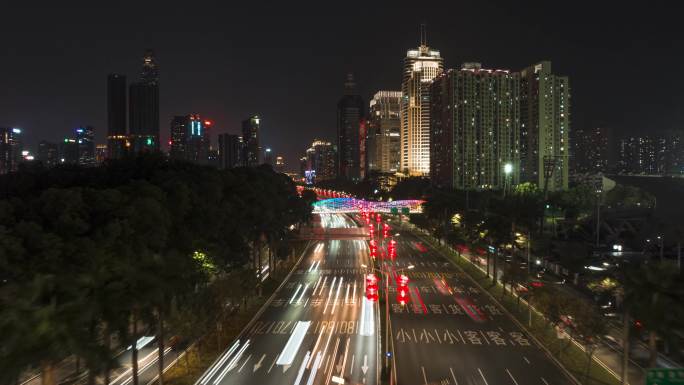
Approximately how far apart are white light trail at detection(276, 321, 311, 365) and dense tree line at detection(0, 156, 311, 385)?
4.07 metres

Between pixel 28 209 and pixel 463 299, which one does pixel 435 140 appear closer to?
pixel 463 299

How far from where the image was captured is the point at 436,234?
72.8m

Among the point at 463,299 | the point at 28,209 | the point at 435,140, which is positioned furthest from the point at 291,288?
the point at 435,140

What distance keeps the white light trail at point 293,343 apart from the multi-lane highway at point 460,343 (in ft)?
18.1

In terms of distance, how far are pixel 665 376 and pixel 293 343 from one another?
20380 mm

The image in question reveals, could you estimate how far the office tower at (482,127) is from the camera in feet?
511

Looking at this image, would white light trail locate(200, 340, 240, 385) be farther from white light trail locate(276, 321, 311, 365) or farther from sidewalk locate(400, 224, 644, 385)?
sidewalk locate(400, 224, 644, 385)

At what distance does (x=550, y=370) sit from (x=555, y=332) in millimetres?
6198

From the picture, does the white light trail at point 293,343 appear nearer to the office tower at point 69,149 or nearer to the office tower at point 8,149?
the office tower at point 8,149

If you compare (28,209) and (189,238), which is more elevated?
(28,209)

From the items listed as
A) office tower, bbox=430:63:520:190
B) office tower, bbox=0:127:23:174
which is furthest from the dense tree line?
office tower, bbox=430:63:520:190

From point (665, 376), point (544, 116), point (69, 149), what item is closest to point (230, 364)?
point (665, 376)

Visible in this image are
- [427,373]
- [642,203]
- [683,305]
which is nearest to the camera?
[683,305]

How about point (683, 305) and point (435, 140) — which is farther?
point (435, 140)
